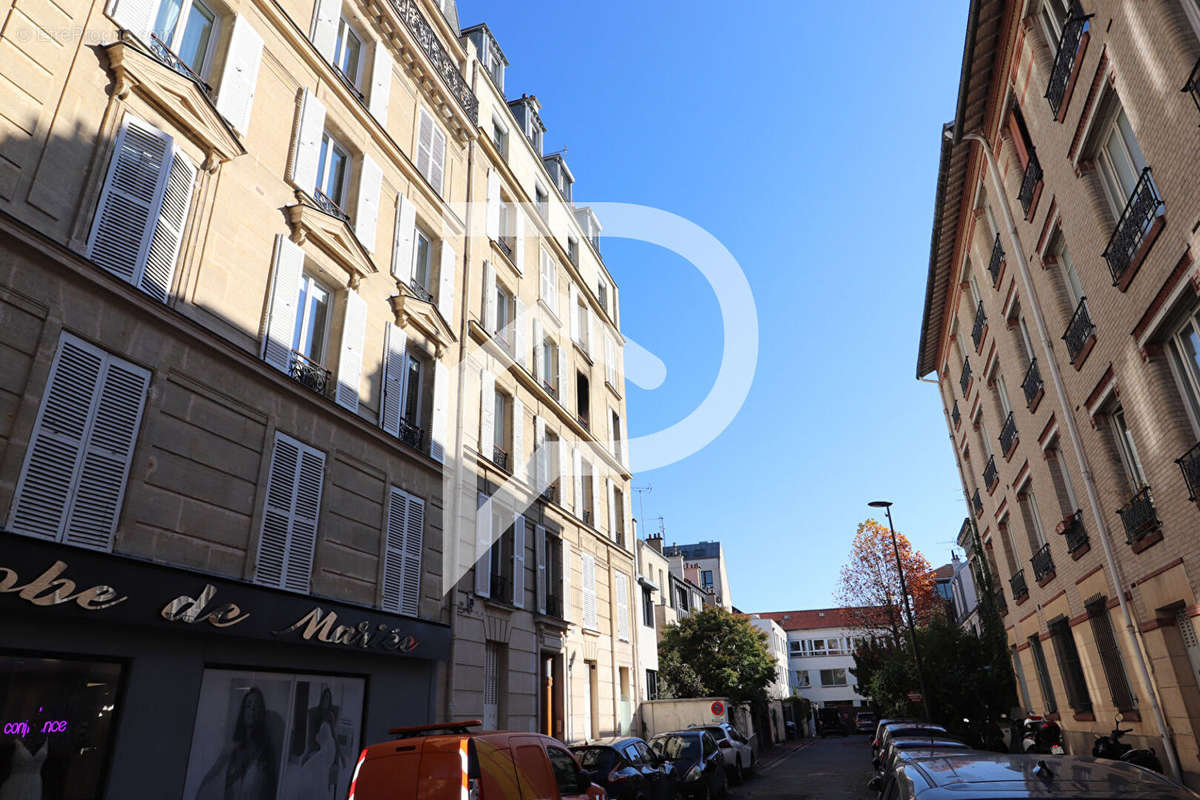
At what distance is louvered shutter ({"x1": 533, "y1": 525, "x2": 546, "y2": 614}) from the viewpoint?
61.1ft

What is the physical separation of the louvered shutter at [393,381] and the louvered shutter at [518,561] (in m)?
5.18

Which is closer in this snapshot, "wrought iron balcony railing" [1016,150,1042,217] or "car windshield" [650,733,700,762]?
"wrought iron balcony railing" [1016,150,1042,217]

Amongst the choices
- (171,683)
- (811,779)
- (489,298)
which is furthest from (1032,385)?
(171,683)

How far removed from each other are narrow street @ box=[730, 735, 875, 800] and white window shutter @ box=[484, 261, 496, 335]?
41.9 feet

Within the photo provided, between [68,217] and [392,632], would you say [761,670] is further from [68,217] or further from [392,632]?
[68,217]

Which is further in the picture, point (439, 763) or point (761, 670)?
point (761, 670)

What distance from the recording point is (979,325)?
20188mm

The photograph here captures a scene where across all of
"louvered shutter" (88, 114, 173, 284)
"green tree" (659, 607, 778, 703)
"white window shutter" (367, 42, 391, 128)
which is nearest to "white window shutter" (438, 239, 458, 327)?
"white window shutter" (367, 42, 391, 128)

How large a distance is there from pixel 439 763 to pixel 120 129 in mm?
8346

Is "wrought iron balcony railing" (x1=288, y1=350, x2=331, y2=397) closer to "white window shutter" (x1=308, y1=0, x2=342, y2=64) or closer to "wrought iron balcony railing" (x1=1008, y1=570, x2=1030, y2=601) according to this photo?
"white window shutter" (x1=308, y1=0, x2=342, y2=64)

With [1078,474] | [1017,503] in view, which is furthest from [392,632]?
[1017,503]

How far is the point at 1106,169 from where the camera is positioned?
11.1 meters

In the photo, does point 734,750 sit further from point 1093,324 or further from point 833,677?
point 833,677

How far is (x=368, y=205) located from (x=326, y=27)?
342cm
